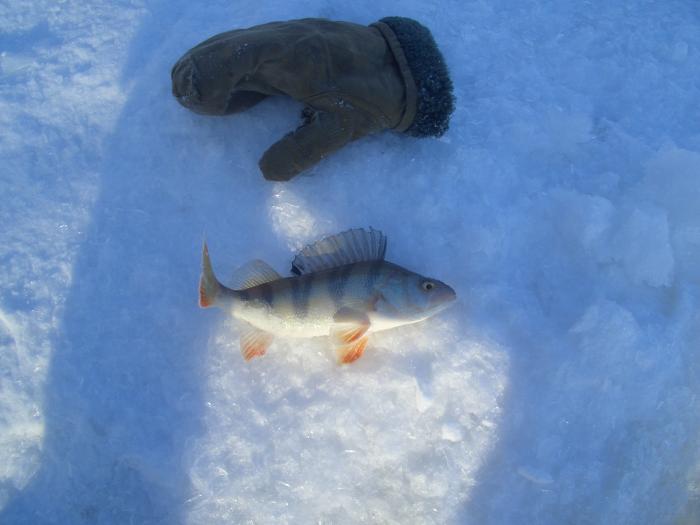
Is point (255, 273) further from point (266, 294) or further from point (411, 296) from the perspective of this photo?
point (411, 296)

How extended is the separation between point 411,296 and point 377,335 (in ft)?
1.15

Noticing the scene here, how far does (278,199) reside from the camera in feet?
9.94

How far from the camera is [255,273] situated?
8.89ft

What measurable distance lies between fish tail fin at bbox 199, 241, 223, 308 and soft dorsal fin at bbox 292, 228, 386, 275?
42 cm

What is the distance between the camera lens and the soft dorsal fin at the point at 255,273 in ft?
8.87

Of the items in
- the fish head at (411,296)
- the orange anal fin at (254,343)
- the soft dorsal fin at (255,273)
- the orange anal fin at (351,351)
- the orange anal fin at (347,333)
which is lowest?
the orange anal fin at (254,343)

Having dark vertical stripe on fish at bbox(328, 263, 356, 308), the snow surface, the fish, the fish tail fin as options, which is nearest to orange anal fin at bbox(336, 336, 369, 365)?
the fish

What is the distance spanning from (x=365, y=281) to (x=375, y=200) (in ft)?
2.06

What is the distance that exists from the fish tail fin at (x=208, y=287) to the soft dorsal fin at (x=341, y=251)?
42 cm

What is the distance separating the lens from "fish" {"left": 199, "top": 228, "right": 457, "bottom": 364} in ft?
8.50

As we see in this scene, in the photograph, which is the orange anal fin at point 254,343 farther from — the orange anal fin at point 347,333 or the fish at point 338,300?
the orange anal fin at point 347,333

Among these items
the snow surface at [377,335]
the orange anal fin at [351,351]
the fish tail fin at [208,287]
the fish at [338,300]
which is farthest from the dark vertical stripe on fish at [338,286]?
the fish tail fin at [208,287]

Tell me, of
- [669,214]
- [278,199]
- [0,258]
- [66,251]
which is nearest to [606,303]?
[669,214]

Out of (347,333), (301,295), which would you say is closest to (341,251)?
(301,295)
